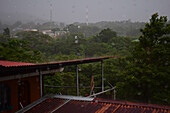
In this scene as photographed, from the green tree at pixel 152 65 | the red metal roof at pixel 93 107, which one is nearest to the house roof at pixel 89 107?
the red metal roof at pixel 93 107

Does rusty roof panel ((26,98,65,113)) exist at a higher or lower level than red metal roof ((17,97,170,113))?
lower

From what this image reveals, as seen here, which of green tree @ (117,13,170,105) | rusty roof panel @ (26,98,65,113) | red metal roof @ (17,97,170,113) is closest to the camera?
red metal roof @ (17,97,170,113)

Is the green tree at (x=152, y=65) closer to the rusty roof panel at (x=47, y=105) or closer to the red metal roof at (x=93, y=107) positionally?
the red metal roof at (x=93, y=107)

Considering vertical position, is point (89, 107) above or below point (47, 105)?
above

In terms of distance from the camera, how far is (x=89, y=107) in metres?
4.01

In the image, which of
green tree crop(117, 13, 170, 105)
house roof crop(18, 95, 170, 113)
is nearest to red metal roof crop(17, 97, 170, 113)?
house roof crop(18, 95, 170, 113)

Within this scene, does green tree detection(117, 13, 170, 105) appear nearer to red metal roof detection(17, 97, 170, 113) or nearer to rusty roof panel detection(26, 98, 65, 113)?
red metal roof detection(17, 97, 170, 113)

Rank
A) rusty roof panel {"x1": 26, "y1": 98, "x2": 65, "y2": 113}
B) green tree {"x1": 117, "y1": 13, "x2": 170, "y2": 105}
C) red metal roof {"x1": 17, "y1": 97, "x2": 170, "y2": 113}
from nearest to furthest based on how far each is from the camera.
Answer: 1. red metal roof {"x1": 17, "y1": 97, "x2": 170, "y2": 113}
2. rusty roof panel {"x1": 26, "y1": 98, "x2": 65, "y2": 113}
3. green tree {"x1": 117, "y1": 13, "x2": 170, "y2": 105}

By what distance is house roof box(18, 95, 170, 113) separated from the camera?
3582mm

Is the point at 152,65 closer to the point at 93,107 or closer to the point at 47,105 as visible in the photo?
the point at 93,107

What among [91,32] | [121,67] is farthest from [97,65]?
[91,32]

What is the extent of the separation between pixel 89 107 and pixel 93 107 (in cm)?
10

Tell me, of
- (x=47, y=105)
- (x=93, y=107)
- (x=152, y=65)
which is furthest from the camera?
(x=152, y=65)

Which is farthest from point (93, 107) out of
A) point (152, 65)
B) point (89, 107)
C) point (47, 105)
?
point (152, 65)
